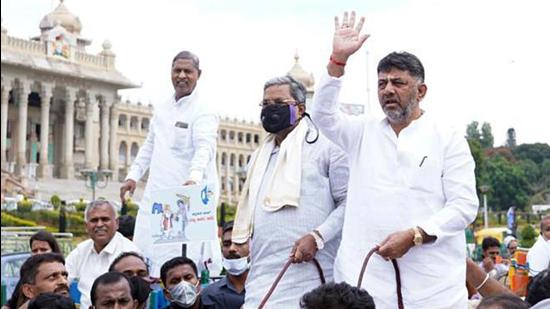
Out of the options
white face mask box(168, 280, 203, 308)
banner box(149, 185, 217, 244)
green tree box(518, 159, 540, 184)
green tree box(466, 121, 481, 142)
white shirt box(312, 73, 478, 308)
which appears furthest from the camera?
green tree box(466, 121, 481, 142)

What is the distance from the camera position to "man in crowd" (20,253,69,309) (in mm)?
5242

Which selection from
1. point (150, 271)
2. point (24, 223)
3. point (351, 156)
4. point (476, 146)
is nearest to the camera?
point (351, 156)

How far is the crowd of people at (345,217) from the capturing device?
373 cm

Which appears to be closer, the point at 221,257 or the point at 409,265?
the point at 409,265

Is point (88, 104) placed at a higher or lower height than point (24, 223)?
higher

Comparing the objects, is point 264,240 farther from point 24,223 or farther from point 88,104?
point 88,104

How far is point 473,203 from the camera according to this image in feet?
12.4

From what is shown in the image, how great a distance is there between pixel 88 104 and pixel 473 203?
52.9 metres

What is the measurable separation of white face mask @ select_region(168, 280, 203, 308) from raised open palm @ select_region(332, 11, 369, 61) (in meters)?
1.98

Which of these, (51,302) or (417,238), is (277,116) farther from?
(51,302)

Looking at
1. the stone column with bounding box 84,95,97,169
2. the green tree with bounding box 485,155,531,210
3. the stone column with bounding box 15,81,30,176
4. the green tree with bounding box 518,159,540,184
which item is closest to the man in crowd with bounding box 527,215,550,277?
the green tree with bounding box 518,159,540,184

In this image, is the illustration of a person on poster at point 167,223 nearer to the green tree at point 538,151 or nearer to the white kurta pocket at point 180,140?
the white kurta pocket at point 180,140

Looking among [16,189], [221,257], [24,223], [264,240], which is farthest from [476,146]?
[264,240]

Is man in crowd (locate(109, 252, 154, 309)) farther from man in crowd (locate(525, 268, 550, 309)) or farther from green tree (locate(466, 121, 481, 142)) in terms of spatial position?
green tree (locate(466, 121, 481, 142))
